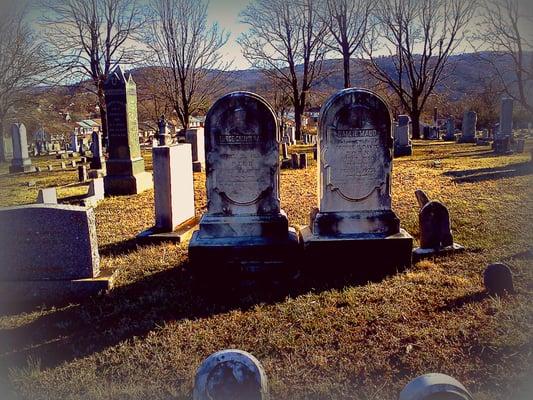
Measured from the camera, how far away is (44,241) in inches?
196

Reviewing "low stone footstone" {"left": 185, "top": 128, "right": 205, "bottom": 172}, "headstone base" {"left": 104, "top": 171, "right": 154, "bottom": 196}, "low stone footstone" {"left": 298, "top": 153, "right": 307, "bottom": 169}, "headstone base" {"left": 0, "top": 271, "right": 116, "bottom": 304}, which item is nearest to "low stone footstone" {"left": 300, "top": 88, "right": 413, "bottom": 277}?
"headstone base" {"left": 0, "top": 271, "right": 116, "bottom": 304}

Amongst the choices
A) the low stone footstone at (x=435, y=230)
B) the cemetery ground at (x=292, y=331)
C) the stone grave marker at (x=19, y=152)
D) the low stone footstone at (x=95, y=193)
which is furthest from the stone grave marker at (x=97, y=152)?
the low stone footstone at (x=435, y=230)

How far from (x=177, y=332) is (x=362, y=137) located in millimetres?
3373

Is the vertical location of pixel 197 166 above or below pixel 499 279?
above

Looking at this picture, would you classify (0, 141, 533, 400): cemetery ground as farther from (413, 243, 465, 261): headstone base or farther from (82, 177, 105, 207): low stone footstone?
(82, 177, 105, 207): low stone footstone

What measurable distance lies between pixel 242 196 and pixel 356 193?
1549 mm

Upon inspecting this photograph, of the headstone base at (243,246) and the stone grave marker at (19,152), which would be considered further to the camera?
the stone grave marker at (19,152)

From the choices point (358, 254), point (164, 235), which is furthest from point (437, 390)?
point (164, 235)

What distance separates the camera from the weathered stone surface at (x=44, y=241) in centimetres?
494

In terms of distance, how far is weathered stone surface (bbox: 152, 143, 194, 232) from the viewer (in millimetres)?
7348

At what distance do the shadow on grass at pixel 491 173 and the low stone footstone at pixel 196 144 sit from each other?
852cm

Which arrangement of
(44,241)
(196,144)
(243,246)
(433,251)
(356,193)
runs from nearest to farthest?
(44,241) → (243,246) → (356,193) → (433,251) → (196,144)

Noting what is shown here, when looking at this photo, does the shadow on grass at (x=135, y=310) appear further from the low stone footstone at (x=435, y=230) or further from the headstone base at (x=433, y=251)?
the low stone footstone at (x=435, y=230)

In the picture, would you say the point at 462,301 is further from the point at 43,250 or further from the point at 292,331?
the point at 43,250
